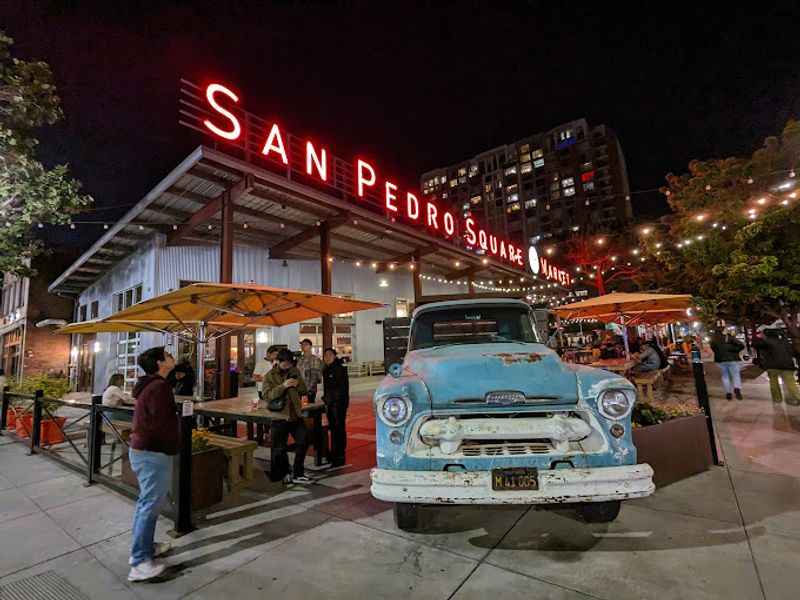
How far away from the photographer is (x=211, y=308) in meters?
6.29

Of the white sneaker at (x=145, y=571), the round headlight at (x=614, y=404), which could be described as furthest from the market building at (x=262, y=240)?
the round headlight at (x=614, y=404)

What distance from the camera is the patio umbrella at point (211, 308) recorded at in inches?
221

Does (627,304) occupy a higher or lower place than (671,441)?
higher

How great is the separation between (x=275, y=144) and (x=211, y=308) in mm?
7323

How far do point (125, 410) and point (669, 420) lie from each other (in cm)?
724

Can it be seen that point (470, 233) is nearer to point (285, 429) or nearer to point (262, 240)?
point (262, 240)

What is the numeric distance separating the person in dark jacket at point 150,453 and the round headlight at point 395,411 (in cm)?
201

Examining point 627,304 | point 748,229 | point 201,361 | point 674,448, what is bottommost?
point 674,448

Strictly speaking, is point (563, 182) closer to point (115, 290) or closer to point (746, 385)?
point (746, 385)

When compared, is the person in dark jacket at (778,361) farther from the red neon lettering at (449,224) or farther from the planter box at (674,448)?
the red neon lettering at (449,224)

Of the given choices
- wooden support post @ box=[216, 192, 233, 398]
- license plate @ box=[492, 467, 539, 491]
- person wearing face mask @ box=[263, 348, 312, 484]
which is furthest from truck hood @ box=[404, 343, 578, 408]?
wooden support post @ box=[216, 192, 233, 398]

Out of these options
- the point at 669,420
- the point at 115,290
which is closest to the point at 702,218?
the point at 669,420

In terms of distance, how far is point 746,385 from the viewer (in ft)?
42.6

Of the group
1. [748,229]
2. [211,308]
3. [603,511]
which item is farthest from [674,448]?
[748,229]
